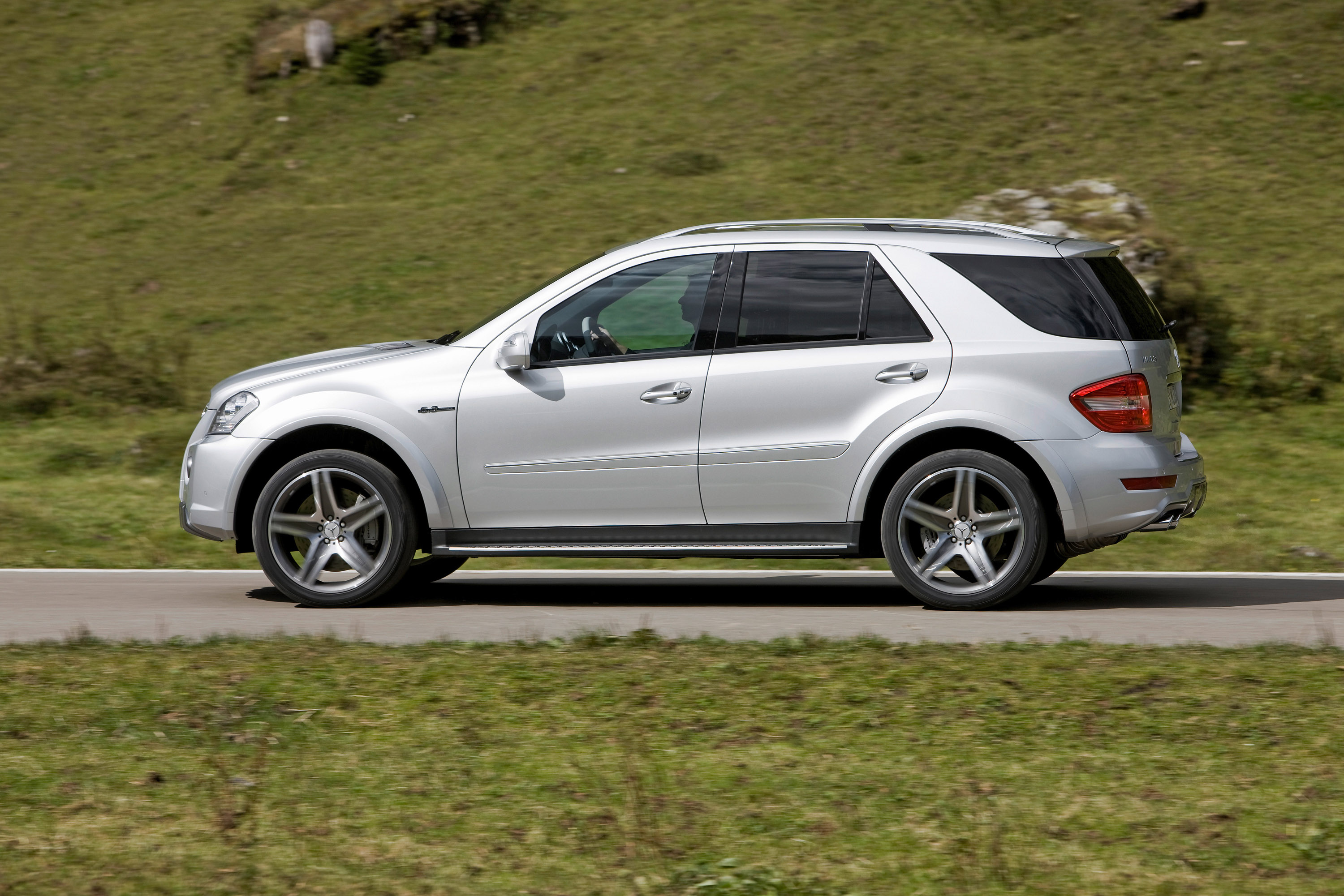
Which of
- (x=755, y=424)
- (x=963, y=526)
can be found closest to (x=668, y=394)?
(x=755, y=424)

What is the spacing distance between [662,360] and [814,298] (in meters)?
0.82

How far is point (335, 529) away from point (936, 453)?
10.1 ft

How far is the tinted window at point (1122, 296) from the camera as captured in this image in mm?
7793

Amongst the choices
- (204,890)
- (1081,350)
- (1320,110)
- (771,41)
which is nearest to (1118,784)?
(204,890)

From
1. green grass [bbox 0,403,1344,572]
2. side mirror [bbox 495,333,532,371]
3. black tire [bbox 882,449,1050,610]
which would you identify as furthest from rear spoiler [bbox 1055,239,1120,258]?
green grass [bbox 0,403,1344,572]

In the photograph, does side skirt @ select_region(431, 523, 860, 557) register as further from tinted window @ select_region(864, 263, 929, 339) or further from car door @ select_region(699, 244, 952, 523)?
tinted window @ select_region(864, 263, 929, 339)

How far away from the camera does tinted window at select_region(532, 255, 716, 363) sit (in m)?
8.07

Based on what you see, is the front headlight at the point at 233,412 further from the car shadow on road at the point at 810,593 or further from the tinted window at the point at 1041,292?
the tinted window at the point at 1041,292

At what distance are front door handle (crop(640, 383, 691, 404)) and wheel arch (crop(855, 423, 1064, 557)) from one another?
3.24 ft

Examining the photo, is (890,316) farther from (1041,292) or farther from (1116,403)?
(1116,403)

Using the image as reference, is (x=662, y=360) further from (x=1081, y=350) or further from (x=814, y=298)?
(x=1081, y=350)

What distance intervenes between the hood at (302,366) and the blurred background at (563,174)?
9.09 ft

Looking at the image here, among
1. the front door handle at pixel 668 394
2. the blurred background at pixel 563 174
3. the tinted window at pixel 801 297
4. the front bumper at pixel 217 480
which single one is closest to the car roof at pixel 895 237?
the tinted window at pixel 801 297

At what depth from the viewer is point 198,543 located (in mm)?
11383
